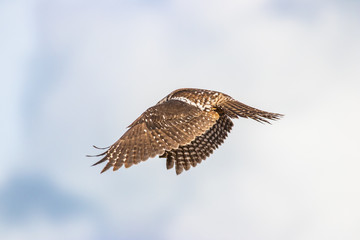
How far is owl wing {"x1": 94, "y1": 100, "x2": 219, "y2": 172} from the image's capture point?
350 inches

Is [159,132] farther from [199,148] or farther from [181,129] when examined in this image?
[199,148]

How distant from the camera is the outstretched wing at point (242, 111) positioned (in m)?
10.2

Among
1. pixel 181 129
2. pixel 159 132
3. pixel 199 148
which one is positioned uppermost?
pixel 199 148

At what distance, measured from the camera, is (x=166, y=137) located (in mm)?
9352

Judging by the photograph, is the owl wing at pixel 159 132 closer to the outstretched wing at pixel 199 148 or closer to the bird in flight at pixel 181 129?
the bird in flight at pixel 181 129

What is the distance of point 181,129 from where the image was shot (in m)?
9.70

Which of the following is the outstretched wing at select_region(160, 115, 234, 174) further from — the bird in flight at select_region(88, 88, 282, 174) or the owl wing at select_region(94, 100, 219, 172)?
the owl wing at select_region(94, 100, 219, 172)

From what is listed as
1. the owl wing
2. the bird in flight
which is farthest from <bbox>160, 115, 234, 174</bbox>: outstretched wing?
the owl wing

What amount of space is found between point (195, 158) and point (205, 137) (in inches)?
20.8

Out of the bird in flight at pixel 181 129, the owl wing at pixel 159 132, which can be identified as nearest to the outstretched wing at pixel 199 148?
the bird in flight at pixel 181 129

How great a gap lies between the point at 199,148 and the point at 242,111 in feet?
3.74

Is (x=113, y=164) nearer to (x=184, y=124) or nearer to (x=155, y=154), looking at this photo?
(x=155, y=154)

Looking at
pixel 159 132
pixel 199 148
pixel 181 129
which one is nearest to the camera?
pixel 159 132

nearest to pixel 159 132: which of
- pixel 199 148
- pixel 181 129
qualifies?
pixel 181 129
